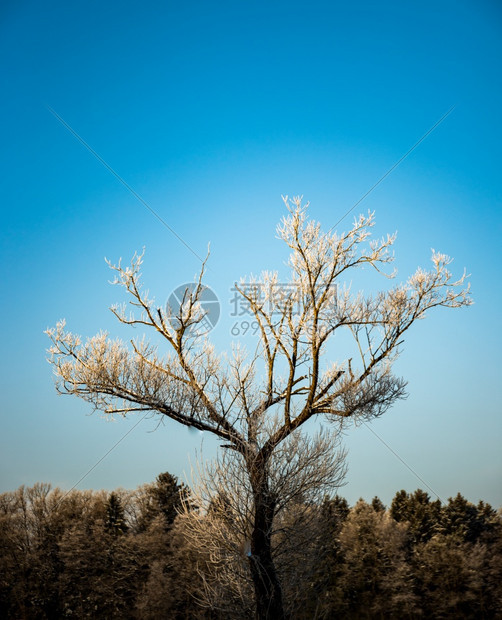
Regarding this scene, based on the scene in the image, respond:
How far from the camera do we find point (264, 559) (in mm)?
6945

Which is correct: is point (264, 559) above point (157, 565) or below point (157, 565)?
below

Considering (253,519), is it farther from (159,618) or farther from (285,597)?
(159,618)

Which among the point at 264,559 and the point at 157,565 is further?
the point at 157,565

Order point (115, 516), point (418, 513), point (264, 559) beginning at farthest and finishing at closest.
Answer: point (418, 513)
point (115, 516)
point (264, 559)

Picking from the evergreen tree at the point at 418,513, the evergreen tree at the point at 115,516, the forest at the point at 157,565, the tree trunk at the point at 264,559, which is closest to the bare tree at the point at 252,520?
the tree trunk at the point at 264,559

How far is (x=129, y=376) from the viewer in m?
7.61

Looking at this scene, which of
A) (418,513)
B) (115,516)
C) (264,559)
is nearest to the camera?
(264,559)

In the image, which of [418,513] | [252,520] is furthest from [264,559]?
[418,513]

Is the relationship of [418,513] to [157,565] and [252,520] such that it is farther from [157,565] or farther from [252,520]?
[252,520]

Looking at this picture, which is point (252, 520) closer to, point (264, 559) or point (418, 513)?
point (264, 559)

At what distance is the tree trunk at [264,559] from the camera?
6773 millimetres

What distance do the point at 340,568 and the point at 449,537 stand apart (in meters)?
8.38

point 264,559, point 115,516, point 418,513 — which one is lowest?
point 264,559

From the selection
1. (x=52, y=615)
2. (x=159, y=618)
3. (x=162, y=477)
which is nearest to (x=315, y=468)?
(x=159, y=618)
